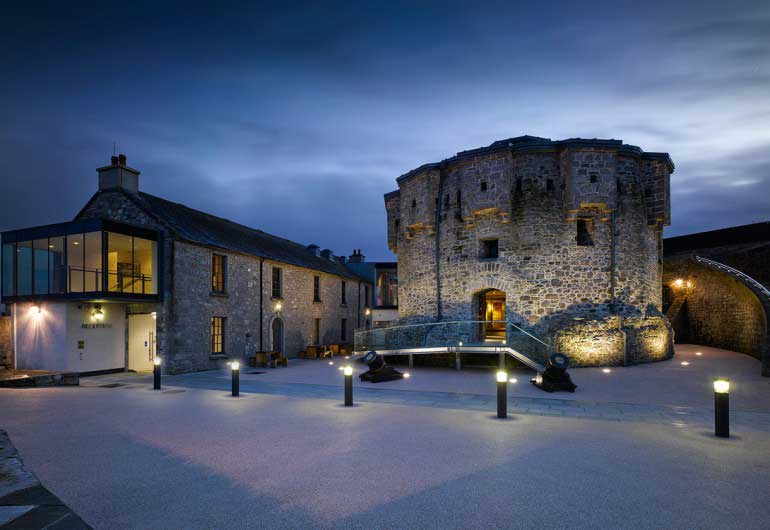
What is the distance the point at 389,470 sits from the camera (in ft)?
17.2

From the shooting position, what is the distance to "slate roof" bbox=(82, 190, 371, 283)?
16.6 metres

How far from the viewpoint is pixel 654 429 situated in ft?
23.9

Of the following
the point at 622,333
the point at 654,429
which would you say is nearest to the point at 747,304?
the point at 622,333

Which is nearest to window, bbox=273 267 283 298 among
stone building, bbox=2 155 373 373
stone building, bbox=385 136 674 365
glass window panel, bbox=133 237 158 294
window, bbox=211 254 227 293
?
stone building, bbox=2 155 373 373

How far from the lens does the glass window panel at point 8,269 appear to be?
→ 15883mm

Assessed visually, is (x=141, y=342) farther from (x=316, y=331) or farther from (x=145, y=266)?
(x=316, y=331)

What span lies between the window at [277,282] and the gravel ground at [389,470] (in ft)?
43.6

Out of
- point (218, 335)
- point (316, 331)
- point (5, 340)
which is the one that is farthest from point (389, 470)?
point (316, 331)

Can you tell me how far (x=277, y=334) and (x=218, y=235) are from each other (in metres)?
5.77

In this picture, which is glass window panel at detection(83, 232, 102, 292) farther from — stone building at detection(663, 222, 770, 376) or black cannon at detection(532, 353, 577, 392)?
stone building at detection(663, 222, 770, 376)

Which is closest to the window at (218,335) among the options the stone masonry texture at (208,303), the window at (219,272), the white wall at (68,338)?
the stone masonry texture at (208,303)

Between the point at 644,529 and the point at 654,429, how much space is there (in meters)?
4.14

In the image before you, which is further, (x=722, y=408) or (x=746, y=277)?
(x=746, y=277)

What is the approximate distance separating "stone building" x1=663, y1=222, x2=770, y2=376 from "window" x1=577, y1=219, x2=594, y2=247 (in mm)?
5819
